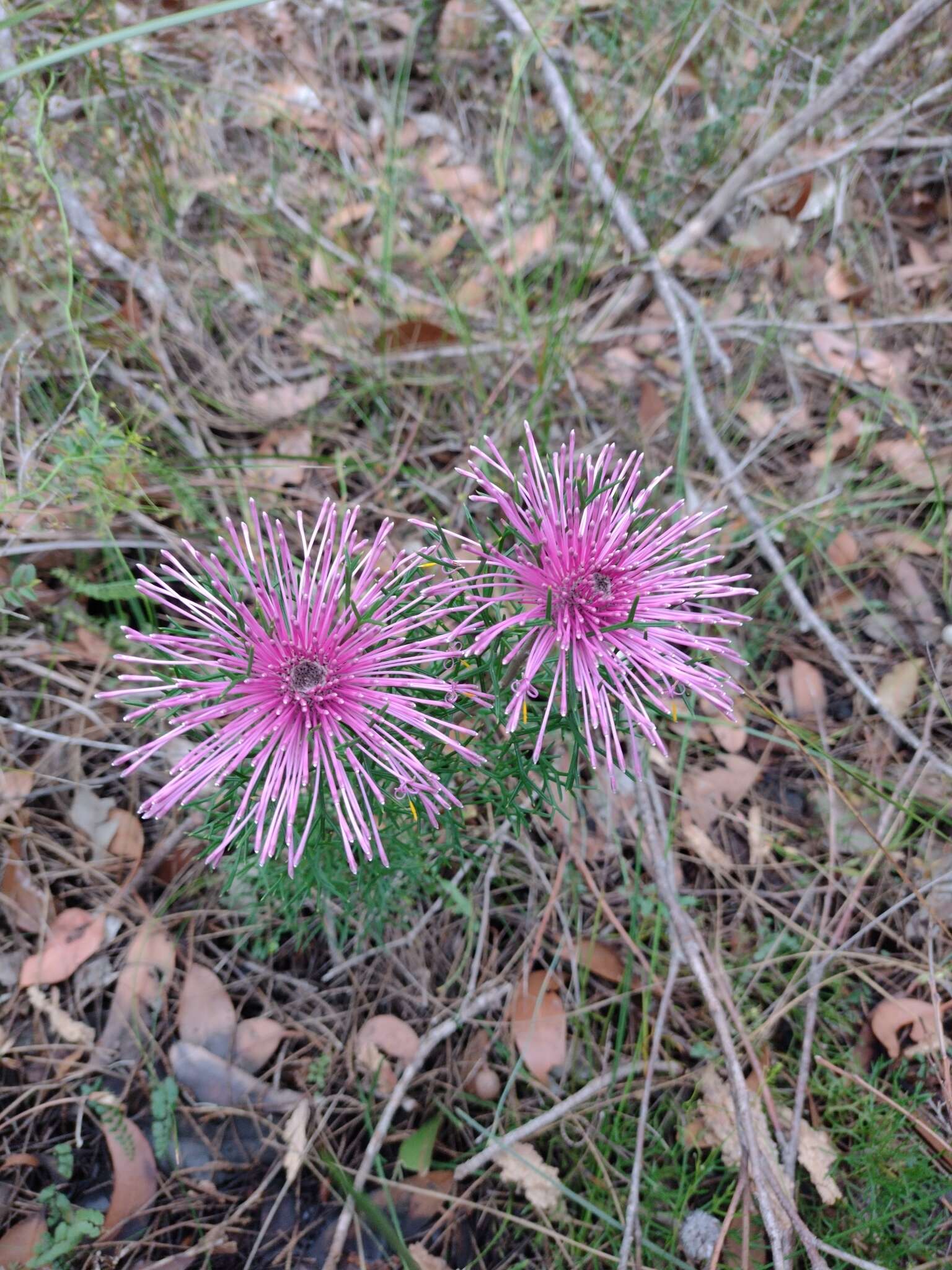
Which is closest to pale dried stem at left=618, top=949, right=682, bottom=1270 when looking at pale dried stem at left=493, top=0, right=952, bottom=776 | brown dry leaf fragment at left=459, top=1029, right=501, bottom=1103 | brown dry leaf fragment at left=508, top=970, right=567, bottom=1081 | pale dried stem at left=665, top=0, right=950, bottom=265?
brown dry leaf fragment at left=508, top=970, right=567, bottom=1081

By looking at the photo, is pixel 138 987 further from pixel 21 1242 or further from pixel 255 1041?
pixel 21 1242

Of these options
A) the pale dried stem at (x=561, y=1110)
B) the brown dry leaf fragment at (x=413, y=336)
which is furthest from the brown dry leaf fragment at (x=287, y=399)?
the pale dried stem at (x=561, y=1110)

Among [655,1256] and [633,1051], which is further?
[633,1051]

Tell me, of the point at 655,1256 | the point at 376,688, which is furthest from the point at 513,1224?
the point at 376,688

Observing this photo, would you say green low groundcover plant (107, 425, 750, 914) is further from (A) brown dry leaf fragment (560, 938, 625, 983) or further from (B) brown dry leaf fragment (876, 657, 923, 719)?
(B) brown dry leaf fragment (876, 657, 923, 719)

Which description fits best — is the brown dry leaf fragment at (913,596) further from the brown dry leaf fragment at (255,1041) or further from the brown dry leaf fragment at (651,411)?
the brown dry leaf fragment at (255,1041)

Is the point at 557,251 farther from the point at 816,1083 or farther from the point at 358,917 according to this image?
the point at 816,1083
